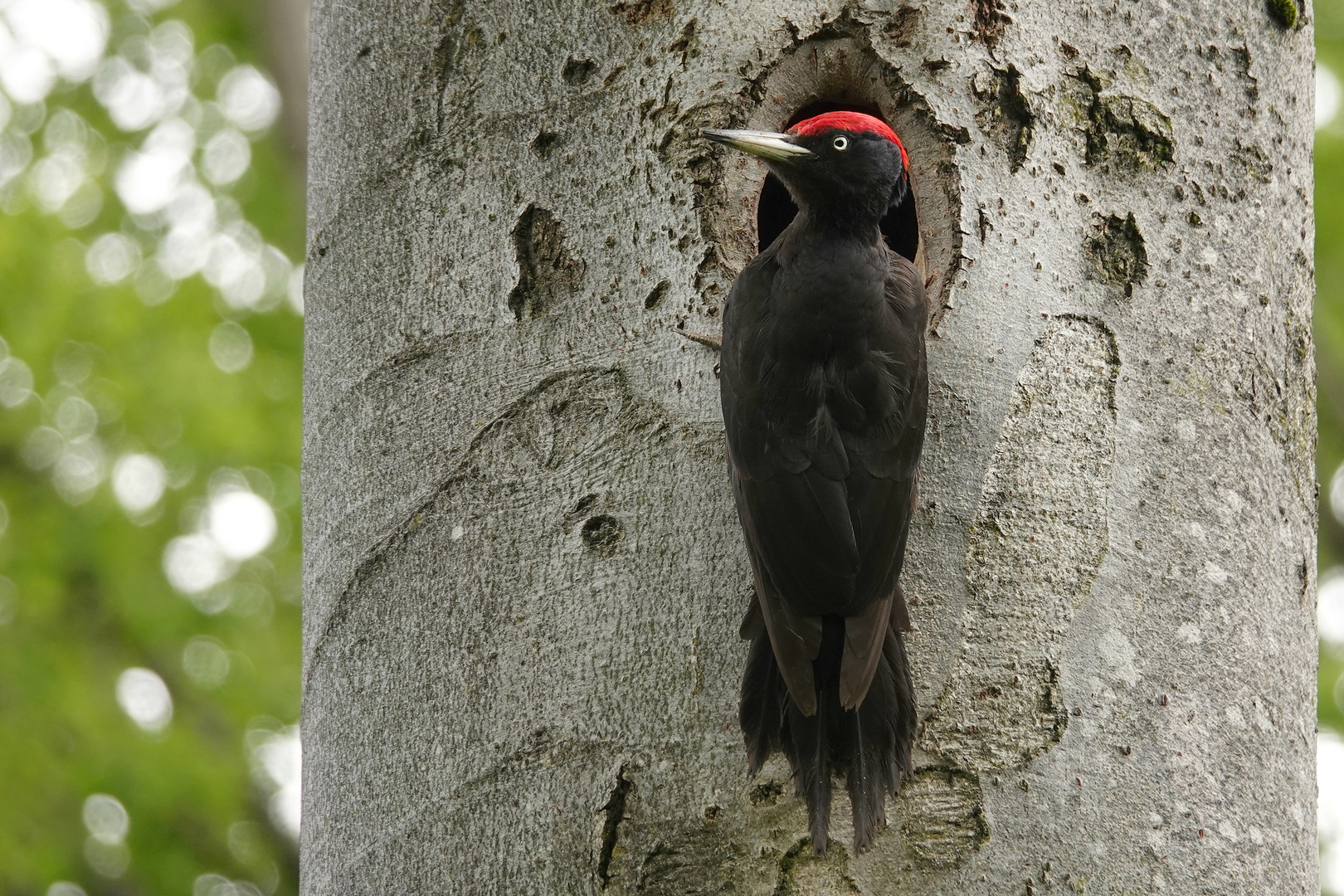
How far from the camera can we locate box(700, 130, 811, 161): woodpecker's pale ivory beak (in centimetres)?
206

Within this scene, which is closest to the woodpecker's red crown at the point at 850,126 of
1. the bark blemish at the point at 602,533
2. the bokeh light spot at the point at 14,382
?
the bark blemish at the point at 602,533

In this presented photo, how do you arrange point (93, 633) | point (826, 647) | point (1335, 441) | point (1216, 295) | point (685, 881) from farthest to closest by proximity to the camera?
point (1335, 441) → point (93, 633) → point (1216, 295) → point (826, 647) → point (685, 881)

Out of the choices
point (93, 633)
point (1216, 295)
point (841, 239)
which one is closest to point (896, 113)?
point (841, 239)

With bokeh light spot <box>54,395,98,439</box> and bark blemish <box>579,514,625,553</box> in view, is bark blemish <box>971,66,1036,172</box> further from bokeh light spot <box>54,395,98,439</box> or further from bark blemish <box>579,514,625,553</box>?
bokeh light spot <box>54,395,98,439</box>

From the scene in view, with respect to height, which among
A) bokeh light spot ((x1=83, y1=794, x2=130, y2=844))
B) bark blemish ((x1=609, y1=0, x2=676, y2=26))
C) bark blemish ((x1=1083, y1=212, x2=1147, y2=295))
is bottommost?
bokeh light spot ((x1=83, y1=794, x2=130, y2=844))

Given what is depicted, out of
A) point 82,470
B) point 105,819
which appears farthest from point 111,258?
point 105,819

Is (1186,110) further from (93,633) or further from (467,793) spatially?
(93,633)

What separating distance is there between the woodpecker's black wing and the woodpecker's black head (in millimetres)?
296

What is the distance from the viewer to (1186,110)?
7.15 ft

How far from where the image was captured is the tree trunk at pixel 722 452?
5.88 ft

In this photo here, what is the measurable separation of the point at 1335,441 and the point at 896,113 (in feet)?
21.2

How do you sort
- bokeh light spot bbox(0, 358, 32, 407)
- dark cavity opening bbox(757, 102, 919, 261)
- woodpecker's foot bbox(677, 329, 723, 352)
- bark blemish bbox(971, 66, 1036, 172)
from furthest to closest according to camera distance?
bokeh light spot bbox(0, 358, 32, 407) → dark cavity opening bbox(757, 102, 919, 261) → bark blemish bbox(971, 66, 1036, 172) → woodpecker's foot bbox(677, 329, 723, 352)

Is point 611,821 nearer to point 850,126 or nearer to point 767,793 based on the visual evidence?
point 767,793

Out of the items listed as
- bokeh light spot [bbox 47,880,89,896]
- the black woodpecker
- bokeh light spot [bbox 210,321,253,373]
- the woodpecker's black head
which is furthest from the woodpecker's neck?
bokeh light spot [bbox 47,880,89,896]
